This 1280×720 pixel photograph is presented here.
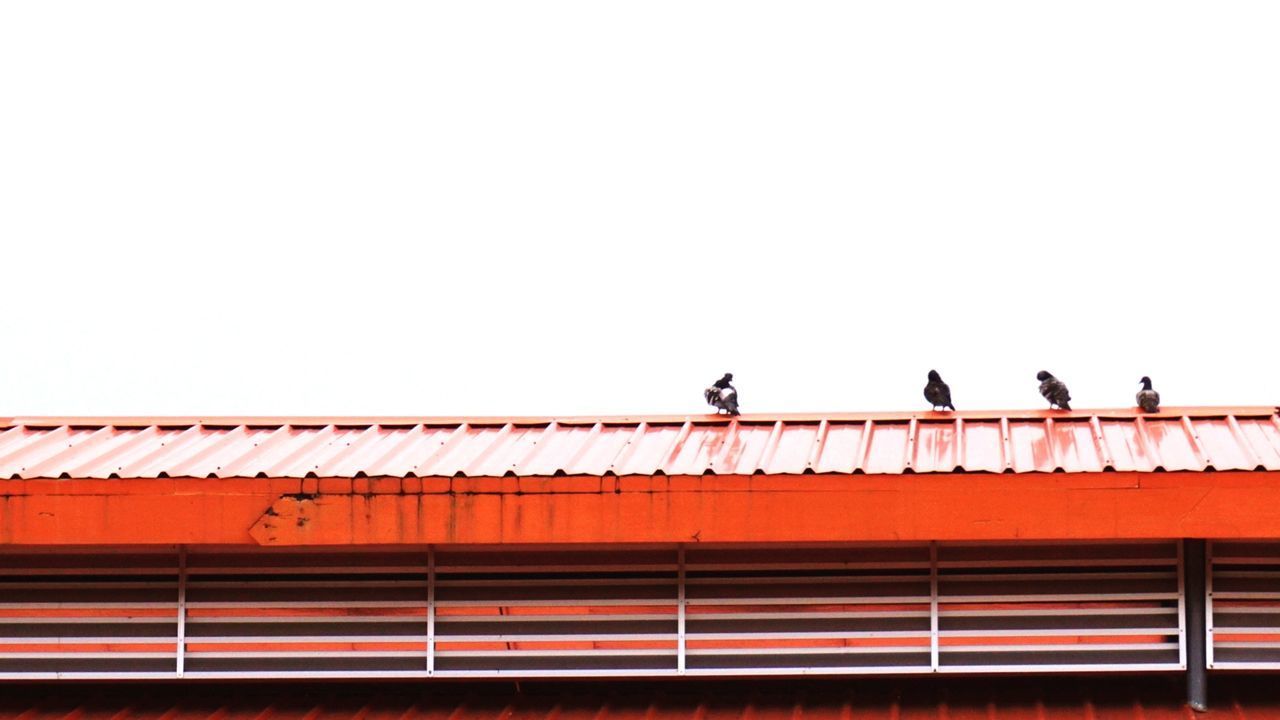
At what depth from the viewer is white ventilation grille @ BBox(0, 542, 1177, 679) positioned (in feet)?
24.0

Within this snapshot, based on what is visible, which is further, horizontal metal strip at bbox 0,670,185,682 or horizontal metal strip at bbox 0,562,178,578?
horizontal metal strip at bbox 0,562,178,578

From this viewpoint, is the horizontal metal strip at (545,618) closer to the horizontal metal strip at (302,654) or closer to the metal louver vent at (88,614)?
the horizontal metal strip at (302,654)

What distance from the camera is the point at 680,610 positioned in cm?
741

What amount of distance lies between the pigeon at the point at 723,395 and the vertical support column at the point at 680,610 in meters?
1.83

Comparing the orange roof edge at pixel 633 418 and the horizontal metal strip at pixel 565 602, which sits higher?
the orange roof edge at pixel 633 418

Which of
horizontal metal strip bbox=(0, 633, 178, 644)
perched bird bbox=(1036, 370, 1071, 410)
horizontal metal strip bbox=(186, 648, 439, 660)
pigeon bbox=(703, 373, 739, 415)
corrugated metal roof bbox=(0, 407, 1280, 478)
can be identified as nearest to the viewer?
corrugated metal roof bbox=(0, 407, 1280, 478)

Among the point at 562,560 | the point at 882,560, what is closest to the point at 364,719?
the point at 562,560

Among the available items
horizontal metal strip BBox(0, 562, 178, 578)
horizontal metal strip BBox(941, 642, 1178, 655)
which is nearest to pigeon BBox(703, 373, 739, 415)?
horizontal metal strip BBox(941, 642, 1178, 655)

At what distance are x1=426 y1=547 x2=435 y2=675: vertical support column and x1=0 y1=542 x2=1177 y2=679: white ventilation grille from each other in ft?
0.04

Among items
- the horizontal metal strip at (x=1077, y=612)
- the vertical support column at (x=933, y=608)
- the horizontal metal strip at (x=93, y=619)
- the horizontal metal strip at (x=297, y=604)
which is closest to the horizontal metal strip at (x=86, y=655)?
the horizontal metal strip at (x=93, y=619)

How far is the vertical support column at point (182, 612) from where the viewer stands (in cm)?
752

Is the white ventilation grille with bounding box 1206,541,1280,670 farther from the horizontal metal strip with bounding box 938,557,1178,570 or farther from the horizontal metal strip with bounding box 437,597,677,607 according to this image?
the horizontal metal strip with bounding box 437,597,677,607

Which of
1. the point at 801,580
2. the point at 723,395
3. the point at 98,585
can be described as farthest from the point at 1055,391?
the point at 98,585

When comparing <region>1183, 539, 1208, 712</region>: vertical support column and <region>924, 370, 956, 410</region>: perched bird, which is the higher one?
<region>924, 370, 956, 410</region>: perched bird
